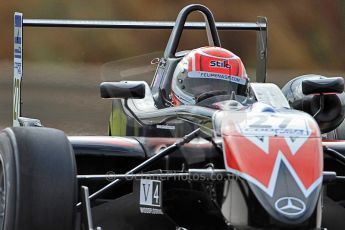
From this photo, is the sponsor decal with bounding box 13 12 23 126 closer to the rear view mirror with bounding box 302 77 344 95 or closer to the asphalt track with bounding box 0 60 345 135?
the rear view mirror with bounding box 302 77 344 95

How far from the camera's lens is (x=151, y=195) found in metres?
4.47

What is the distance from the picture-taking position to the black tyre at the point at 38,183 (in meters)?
4.02

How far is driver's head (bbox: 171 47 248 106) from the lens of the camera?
235 inches

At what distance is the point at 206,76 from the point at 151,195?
1684 mm

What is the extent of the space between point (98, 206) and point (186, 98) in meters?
1.16

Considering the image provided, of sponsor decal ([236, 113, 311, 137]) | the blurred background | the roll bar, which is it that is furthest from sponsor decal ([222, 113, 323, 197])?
the blurred background

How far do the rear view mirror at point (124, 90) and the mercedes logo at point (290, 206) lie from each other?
1.79 meters

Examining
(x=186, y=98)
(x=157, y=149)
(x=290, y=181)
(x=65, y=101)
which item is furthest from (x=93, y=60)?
(x=290, y=181)

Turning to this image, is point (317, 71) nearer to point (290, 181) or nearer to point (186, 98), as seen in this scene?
point (186, 98)

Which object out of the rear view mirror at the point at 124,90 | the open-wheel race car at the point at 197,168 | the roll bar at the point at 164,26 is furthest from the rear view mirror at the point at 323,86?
the roll bar at the point at 164,26

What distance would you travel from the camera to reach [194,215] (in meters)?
4.93

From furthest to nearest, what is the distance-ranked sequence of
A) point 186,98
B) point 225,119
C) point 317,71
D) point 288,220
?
point 317,71 → point 186,98 → point 225,119 → point 288,220

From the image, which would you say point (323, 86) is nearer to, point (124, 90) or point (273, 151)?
point (124, 90)

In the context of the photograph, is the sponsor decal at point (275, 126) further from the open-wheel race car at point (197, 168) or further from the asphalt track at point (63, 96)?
the asphalt track at point (63, 96)
